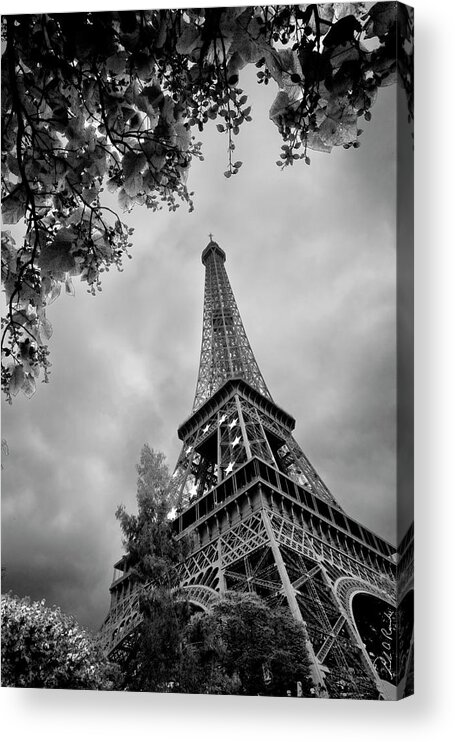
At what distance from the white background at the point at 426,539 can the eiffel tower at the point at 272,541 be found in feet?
0.50

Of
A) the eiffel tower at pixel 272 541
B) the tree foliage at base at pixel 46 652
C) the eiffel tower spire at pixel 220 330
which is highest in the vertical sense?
the eiffel tower spire at pixel 220 330

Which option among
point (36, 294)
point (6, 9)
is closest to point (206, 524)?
point (36, 294)

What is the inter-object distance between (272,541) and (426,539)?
3.41 ft

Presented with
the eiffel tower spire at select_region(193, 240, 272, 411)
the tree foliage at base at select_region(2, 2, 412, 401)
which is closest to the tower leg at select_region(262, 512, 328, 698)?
the eiffel tower spire at select_region(193, 240, 272, 411)

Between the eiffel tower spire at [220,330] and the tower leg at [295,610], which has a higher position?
the eiffel tower spire at [220,330]

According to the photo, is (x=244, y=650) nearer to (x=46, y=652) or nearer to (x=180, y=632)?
(x=180, y=632)

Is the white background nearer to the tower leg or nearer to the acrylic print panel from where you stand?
the acrylic print panel

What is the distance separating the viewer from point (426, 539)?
14.7 ft

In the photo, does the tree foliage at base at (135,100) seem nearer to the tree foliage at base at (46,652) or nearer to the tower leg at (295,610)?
the tree foliage at base at (46,652)

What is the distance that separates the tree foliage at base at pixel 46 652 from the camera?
488 centimetres

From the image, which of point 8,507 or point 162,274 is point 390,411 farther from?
point 8,507

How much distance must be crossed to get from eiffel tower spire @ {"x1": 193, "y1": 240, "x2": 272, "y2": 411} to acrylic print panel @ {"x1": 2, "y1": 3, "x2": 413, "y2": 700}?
19 millimetres

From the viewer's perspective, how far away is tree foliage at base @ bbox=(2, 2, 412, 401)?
4004 millimetres

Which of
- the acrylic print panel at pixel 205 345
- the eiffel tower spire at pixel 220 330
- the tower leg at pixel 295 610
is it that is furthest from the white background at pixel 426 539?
the eiffel tower spire at pixel 220 330
